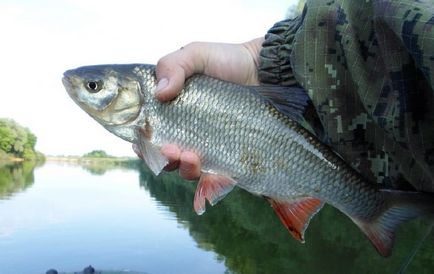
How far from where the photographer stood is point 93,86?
3984 millimetres

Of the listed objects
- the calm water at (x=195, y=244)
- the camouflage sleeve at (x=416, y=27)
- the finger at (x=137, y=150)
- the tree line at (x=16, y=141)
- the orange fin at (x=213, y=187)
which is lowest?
the tree line at (x=16, y=141)

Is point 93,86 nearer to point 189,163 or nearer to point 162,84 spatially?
point 162,84

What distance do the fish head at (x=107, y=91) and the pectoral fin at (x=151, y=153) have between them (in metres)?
0.14

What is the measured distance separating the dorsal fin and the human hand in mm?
609

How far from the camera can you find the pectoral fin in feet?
12.9

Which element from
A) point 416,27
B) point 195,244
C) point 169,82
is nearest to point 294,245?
point 195,244

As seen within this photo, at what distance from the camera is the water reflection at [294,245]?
2309 cm

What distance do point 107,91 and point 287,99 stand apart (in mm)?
1277

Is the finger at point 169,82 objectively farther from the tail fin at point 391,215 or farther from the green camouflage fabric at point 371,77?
the tail fin at point 391,215

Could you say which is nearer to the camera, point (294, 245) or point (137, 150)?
point (137, 150)

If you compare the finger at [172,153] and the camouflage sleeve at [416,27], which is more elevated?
the camouflage sleeve at [416,27]

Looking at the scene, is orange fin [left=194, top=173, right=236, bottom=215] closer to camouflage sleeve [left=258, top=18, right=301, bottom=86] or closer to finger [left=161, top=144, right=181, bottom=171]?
finger [left=161, top=144, right=181, bottom=171]

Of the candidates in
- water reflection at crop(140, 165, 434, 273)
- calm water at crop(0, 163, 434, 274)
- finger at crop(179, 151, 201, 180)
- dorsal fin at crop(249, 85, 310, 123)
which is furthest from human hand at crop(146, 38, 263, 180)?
calm water at crop(0, 163, 434, 274)

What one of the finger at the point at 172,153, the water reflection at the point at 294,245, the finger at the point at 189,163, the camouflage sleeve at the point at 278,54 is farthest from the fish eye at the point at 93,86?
the water reflection at the point at 294,245
